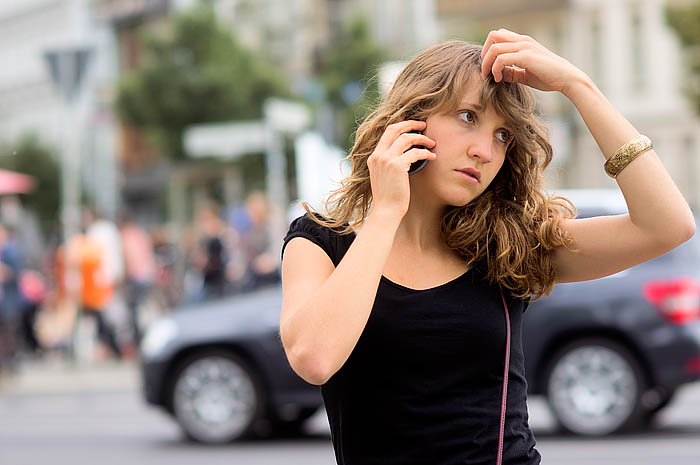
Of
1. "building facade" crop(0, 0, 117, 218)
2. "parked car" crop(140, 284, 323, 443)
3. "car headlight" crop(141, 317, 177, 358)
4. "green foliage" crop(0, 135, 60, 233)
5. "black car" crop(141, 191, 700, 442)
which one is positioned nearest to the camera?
"black car" crop(141, 191, 700, 442)

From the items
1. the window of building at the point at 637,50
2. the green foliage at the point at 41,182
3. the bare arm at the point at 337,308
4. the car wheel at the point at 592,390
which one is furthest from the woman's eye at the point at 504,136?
the green foliage at the point at 41,182

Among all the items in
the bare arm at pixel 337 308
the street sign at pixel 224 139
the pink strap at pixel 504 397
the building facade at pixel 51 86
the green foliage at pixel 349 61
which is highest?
the building facade at pixel 51 86

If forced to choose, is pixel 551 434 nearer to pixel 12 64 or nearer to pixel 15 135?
pixel 15 135

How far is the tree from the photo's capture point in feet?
75.9

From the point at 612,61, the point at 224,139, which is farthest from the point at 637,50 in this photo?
the point at 224,139

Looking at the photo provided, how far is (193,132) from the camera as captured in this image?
58.2 ft

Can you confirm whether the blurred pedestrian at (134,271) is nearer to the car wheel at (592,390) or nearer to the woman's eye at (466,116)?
the car wheel at (592,390)

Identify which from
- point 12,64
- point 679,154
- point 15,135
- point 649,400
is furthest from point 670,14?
point 12,64

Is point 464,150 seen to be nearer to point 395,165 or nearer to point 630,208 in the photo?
point 395,165

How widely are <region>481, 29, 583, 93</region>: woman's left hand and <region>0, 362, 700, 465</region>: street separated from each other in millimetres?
5672

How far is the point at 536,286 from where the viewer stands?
240 cm

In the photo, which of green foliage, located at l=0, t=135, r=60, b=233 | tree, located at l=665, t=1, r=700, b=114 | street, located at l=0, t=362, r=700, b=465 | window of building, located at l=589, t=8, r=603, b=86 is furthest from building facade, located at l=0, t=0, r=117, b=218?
street, located at l=0, t=362, r=700, b=465

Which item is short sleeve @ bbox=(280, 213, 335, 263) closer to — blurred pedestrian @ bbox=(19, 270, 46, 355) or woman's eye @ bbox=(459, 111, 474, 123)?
woman's eye @ bbox=(459, 111, 474, 123)

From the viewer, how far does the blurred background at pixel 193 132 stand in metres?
15.4
